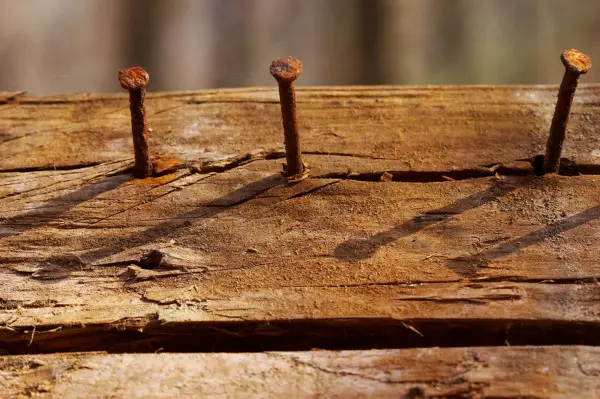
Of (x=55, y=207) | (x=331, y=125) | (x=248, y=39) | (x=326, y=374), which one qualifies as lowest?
(x=326, y=374)

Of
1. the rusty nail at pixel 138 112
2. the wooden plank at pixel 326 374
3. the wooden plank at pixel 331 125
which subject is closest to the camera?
the wooden plank at pixel 326 374

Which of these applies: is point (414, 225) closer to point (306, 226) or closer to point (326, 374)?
point (306, 226)

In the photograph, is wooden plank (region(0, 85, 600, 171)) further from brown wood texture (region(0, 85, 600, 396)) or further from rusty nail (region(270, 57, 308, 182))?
rusty nail (region(270, 57, 308, 182))

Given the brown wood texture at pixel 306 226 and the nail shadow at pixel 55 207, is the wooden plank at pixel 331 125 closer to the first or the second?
the brown wood texture at pixel 306 226

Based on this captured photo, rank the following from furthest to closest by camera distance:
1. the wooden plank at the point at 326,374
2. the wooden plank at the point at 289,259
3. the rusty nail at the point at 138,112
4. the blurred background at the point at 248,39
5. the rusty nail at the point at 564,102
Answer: the blurred background at the point at 248,39 → the rusty nail at the point at 138,112 → the rusty nail at the point at 564,102 → the wooden plank at the point at 289,259 → the wooden plank at the point at 326,374

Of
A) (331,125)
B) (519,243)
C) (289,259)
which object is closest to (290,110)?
(331,125)

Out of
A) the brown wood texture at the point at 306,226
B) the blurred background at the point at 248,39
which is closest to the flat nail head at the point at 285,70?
the brown wood texture at the point at 306,226

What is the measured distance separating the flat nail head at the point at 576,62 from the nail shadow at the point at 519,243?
1.15ft

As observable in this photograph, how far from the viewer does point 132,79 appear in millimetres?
1664

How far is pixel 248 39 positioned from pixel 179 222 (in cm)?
248

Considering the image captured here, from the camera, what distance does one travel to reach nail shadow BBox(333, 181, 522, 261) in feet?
5.19

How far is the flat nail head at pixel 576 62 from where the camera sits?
155 cm

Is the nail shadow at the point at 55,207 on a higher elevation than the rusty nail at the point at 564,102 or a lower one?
lower

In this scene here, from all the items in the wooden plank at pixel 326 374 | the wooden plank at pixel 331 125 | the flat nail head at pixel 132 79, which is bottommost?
the wooden plank at pixel 326 374
